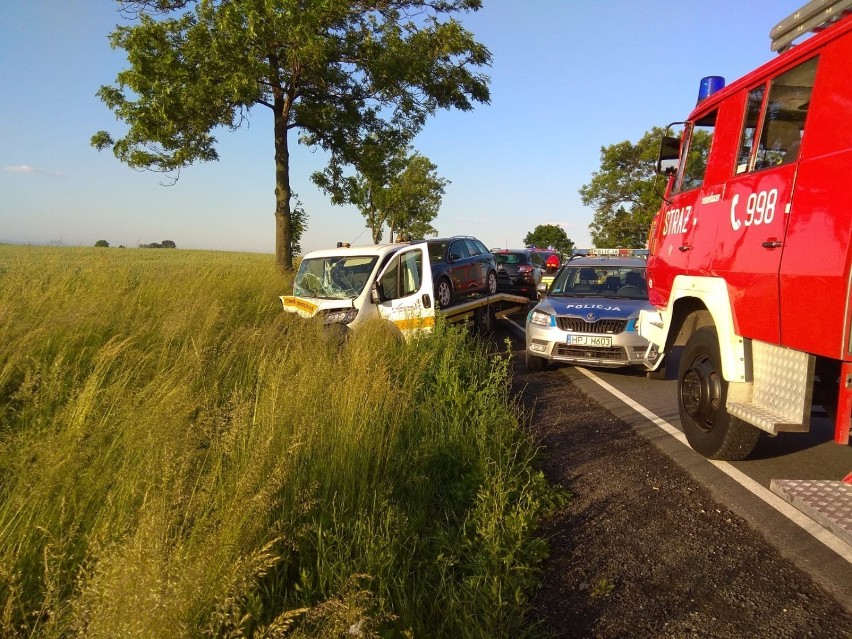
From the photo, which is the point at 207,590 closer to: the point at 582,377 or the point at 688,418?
the point at 688,418

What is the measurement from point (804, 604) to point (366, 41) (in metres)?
12.5

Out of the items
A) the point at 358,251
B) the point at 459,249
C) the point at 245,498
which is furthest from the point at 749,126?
the point at 459,249

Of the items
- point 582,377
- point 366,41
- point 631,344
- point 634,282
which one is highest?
point 366,41

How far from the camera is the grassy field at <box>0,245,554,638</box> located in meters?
1.98

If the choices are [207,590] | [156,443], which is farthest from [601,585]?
[156,443]

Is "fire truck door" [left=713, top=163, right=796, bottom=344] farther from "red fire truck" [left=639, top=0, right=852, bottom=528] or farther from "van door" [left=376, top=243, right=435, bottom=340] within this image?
"van door" [left=376, top=243, right=435, bottom=340]

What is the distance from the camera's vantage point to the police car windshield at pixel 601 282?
9.02 meters

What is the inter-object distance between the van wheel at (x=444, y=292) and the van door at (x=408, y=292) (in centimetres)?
165

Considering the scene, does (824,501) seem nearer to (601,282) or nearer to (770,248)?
(770,248)

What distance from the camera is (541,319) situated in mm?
8242

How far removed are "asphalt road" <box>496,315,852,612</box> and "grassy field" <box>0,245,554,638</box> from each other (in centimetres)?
137

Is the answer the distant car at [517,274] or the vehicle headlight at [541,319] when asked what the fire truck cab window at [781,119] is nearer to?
the vehicle headlight at [541,319]

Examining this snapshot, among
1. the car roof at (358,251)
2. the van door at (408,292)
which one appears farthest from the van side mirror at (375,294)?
the car roof at (358,251)

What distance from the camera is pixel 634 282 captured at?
9242 millimetres
